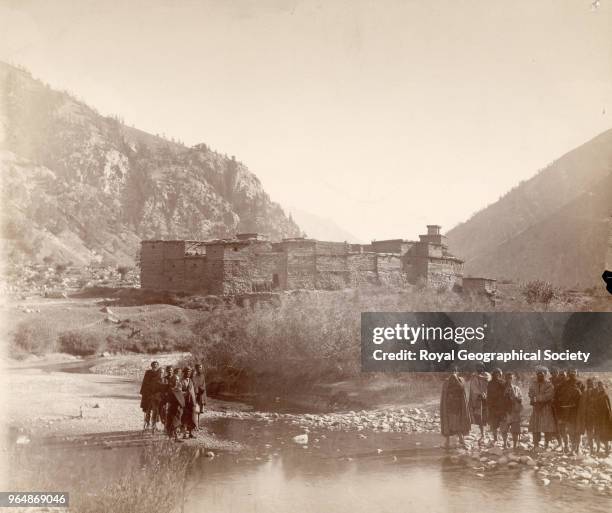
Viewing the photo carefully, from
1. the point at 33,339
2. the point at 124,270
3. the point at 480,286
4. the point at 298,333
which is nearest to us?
the point at 33,339

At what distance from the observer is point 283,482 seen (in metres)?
6.17

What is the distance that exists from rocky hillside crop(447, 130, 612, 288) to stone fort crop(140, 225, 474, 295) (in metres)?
1.86

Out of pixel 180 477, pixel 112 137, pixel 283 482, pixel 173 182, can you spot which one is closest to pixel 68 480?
pixel 180 477

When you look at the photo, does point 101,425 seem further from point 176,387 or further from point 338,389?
point 338,389

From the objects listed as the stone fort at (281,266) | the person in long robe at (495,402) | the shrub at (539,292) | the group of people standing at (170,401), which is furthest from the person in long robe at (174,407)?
the shrub at (539,292)

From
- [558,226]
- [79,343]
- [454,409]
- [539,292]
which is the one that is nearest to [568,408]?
[454,409]

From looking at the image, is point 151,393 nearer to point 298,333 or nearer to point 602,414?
point 298,333

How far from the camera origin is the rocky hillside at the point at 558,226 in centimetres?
867

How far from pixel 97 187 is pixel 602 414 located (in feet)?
30.6

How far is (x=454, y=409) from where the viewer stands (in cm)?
671

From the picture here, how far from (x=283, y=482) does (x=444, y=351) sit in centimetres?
284

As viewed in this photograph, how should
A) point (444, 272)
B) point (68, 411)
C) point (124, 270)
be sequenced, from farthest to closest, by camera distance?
point (444, 272) → point (124, 270) → point (68, 411)

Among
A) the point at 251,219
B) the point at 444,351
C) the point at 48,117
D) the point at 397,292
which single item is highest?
the point at 48,117

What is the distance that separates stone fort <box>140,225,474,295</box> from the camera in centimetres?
862
